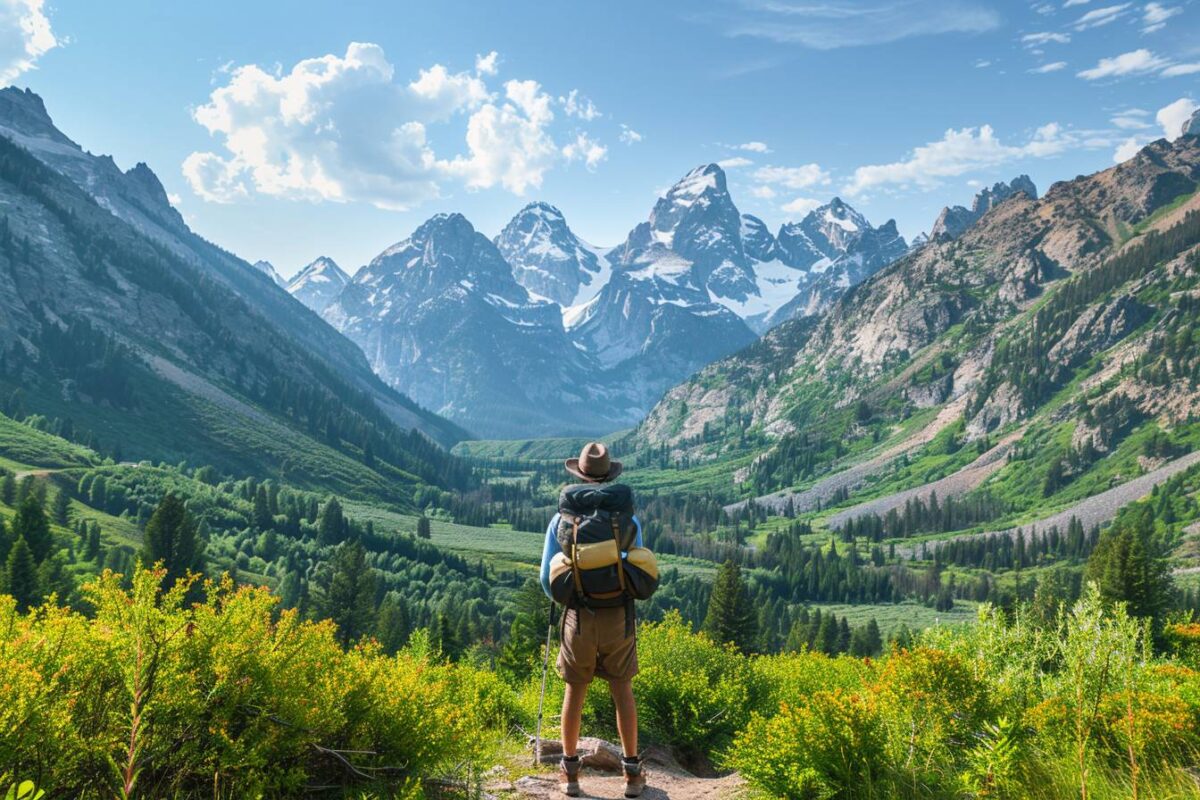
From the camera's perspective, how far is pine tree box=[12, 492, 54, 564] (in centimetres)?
6381

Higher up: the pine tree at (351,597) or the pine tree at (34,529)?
the pine tree at (34,529)

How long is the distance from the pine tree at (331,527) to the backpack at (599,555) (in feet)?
558

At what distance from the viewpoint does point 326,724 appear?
7688 mm

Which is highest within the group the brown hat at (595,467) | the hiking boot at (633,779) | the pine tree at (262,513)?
the brown hat at (595,467)

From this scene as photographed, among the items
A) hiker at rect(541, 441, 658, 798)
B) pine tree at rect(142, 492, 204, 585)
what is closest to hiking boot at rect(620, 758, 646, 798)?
hiker at rect(541, 441, 658, 798)

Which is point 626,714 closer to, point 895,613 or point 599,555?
point 599,555

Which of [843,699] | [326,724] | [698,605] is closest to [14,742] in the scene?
[326,724]

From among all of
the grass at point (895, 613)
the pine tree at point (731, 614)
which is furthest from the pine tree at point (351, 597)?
the grass at point (895, 613)

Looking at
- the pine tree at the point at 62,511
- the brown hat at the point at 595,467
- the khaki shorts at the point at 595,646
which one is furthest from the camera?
the pine tree at the point at 62,511

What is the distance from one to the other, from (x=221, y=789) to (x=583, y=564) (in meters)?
5.09

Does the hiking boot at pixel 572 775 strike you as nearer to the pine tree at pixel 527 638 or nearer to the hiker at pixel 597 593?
the hiker at pixel 597 593

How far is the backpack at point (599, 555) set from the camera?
10.2m

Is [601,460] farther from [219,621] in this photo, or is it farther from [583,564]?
[219,621]

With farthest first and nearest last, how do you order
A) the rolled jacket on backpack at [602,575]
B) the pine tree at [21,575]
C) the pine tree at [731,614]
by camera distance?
1. the pine tree at [731,614]
2. the pine tree at [21,575]
3. the rolled jacket on backpack at [602,575]
